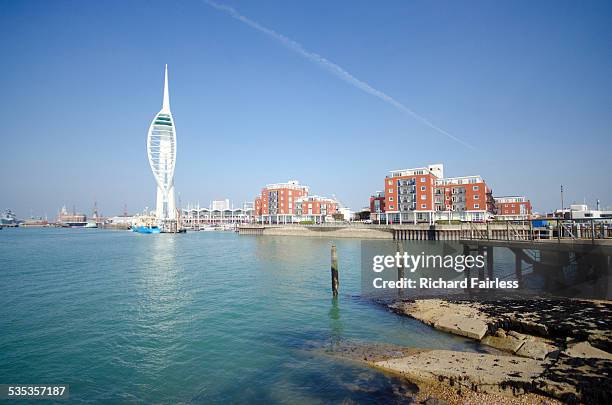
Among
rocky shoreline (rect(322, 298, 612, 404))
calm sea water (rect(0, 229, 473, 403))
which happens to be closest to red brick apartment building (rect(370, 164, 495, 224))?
calm sea water (rect(0, 229, 473, 403))

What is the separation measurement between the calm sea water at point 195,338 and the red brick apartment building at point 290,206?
368 feet

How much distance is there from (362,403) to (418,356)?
3.69m

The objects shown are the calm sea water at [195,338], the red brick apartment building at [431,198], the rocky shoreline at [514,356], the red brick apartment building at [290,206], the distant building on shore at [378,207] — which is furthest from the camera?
the red brick apartment building at [290,206]

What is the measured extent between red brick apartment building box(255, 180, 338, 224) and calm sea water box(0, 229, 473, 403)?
112095mm

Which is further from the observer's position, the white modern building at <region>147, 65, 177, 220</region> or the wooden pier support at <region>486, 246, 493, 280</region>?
A: the white modern building at <region>147, 65, 177, 220</region>

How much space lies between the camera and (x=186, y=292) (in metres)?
28.8

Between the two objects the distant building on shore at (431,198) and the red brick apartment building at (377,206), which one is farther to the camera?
the red brick apartment building at (377,206)

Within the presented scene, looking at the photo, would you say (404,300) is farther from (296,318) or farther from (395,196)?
(395,196)

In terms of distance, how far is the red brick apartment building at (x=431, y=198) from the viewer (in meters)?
99.8

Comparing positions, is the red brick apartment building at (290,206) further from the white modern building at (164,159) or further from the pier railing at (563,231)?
the pier railing at (563,231)

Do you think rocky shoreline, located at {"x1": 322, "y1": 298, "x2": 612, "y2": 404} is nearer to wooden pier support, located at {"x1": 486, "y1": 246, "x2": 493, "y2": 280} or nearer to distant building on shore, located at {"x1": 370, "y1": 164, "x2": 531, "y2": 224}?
wooden pier support, located at {"x1": 486, "y1": 246, "x2": 493, "y2": 280}

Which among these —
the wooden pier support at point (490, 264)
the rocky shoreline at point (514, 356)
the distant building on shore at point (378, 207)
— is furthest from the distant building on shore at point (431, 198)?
the rocky shoreline at point (514, 356)

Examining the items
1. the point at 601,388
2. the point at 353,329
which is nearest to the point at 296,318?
the point at 353,329

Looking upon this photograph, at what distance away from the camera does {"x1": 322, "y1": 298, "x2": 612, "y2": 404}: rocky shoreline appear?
1008cm
